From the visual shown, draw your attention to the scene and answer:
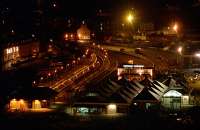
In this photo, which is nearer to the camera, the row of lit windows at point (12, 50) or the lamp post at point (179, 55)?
the row of lit windows at point (12, 50)

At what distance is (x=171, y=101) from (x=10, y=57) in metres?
16.7

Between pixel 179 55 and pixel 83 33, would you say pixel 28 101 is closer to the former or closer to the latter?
pixel 179 55

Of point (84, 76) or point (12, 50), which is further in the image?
point (12, 50)

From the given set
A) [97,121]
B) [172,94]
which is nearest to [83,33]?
[172,94]

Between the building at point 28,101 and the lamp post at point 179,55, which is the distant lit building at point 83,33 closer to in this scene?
the lamp post at point 179,55

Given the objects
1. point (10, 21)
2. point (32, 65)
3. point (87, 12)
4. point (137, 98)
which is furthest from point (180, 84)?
point (87, 12)

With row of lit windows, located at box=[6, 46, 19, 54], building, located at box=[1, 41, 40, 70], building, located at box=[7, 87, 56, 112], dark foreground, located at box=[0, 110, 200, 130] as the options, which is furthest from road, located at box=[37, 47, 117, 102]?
row of lit windows, located at box=[6, 46, 19, 54]

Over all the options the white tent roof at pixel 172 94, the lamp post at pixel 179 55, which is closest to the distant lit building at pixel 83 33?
the lamp post at pixel 179 55

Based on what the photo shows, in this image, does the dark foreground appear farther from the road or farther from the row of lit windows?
the row of lit windows

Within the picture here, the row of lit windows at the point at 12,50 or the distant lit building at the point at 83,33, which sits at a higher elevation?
the distant lit building at the point at 83,33

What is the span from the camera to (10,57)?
121 feet

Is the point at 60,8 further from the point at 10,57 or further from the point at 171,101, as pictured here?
the point at 171,101

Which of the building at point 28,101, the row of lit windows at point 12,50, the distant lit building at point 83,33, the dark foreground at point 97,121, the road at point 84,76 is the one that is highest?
the distant lit building at point 83,33

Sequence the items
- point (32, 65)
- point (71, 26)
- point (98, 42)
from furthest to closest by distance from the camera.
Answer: point (71, 26) < point (98, 42) < point (32, 65)
